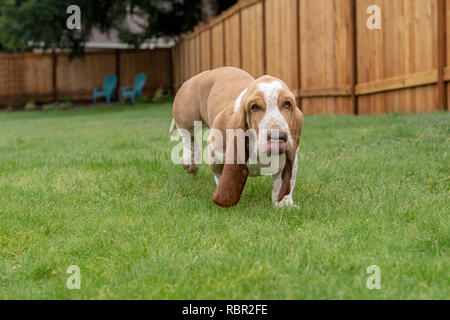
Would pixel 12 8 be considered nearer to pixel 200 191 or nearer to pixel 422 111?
pixel 422 111

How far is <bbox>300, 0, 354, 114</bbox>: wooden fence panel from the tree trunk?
11848 mm

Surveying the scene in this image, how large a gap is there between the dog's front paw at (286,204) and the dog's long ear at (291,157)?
5 centimetres

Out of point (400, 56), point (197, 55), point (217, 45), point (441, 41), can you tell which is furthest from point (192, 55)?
point (441, 41)

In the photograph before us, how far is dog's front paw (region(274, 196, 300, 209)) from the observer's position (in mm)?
4103

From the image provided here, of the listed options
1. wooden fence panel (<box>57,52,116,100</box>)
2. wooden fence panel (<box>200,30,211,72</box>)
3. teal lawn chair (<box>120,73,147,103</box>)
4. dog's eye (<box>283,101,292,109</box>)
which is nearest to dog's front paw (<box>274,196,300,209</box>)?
dog's eye (<box>283,101,292,109</box>)

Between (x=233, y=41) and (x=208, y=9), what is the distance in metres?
8.09

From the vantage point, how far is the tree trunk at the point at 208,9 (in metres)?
22.7

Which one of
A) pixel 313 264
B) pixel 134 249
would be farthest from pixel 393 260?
pixel 134 249

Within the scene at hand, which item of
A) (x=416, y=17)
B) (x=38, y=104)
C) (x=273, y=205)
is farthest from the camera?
(x=38, y=104)

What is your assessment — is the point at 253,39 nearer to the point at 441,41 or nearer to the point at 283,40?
the point at 283,40

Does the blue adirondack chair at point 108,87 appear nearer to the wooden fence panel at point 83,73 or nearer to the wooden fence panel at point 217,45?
the wooden fence panel at point 83,73

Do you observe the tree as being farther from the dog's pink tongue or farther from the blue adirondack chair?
the dog's pink tongue

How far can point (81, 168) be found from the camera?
5.70 m
